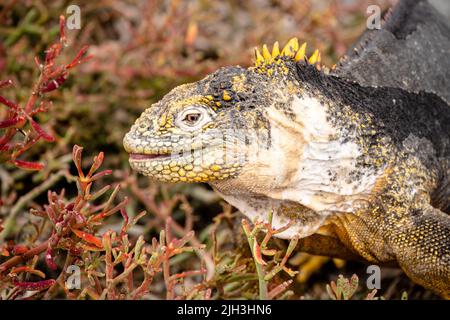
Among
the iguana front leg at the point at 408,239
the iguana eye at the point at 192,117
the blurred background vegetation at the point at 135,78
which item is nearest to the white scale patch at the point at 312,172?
the iguana front leg at the point at 408,239

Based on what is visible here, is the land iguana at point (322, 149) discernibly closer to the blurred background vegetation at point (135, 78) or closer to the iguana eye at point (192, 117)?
the iguana eye at point (192, 117)

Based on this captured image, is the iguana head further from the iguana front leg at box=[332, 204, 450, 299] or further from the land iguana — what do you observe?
the iguana front leg at box=[332, 204, 450, 299]

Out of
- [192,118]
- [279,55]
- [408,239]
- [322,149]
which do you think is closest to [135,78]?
[279,55]

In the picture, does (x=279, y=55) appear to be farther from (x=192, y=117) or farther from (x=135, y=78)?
(x=135, y=78)

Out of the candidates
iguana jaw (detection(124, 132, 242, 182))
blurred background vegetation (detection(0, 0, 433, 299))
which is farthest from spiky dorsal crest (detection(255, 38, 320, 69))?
blurred background vegetation (detection(0, 0, 433, 299))

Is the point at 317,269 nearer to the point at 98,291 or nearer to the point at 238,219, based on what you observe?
the point at 238,219

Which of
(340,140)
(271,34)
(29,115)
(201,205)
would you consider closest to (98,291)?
(29,115)
